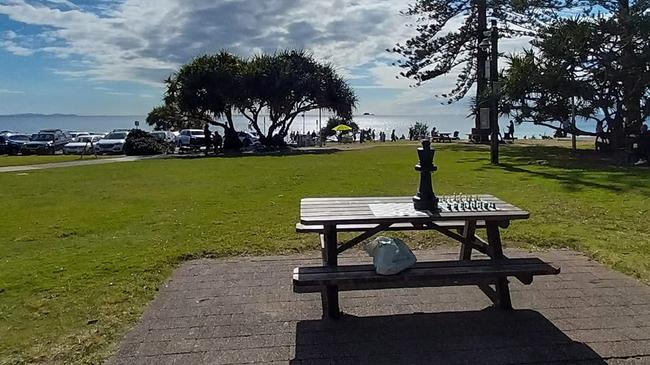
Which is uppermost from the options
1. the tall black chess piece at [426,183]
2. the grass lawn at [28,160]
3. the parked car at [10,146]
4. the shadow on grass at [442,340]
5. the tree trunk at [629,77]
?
the tree trunk at [629,77]

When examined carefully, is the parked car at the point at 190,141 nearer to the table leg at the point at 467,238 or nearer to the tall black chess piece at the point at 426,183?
the table leg at the point at 467,238

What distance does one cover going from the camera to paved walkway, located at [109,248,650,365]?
3.43 m

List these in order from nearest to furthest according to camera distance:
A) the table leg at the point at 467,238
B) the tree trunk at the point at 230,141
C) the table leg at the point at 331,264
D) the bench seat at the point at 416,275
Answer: the bench seat at the point at 416,275 → the table leg at the point at 331,264 → the table leg at the point at 467,238 → the tree trunk at the point at 230,141

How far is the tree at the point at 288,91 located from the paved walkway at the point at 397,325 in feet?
104

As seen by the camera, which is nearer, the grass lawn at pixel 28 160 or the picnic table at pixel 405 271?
the picnic table at pixel 405 271

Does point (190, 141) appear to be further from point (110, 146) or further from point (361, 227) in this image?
point (361, 227)

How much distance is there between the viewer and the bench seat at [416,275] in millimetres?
3742

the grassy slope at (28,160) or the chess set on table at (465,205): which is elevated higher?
the chess set on table at (465,205)

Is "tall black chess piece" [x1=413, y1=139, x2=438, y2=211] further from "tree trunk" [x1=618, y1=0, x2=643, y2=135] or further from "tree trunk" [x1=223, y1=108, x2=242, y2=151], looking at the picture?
"tree trunk" [x1=223, y1=108, x2=242, y2=151]

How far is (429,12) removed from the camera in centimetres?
3244

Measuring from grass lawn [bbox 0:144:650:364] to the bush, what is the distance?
16.3m

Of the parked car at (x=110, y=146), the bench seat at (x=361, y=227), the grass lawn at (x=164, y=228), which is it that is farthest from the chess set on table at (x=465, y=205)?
the parked car at (x=110, y=146)

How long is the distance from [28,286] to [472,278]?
12.6ft

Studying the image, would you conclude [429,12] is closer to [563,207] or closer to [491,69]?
[491,69]
